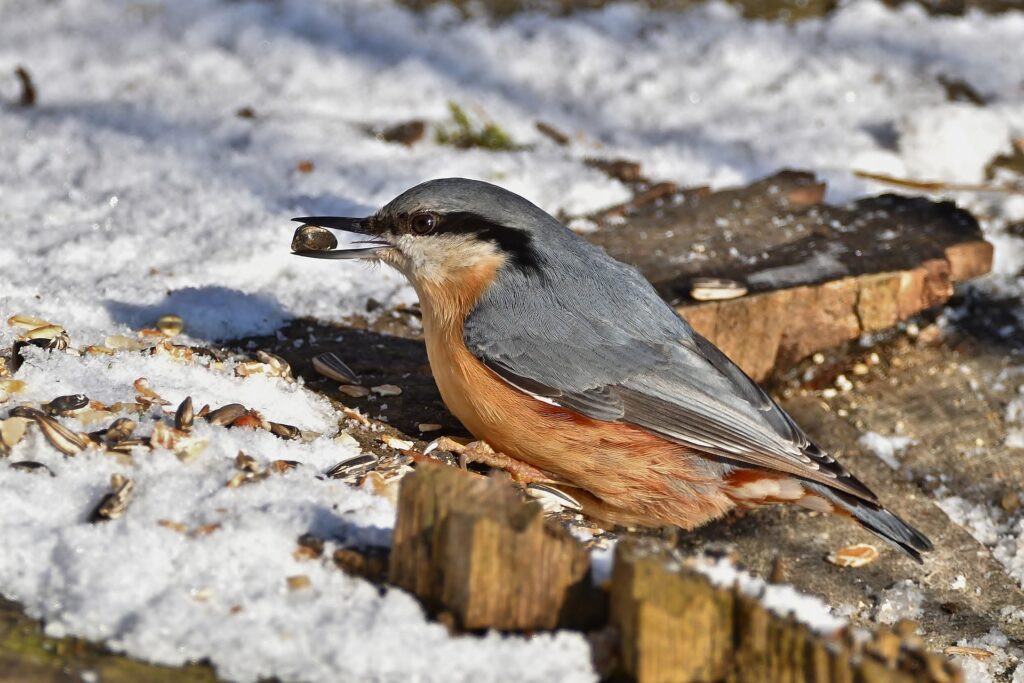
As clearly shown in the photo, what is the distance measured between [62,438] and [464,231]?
1463 mm

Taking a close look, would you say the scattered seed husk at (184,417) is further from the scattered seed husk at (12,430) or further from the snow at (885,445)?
the snow at (885,445)

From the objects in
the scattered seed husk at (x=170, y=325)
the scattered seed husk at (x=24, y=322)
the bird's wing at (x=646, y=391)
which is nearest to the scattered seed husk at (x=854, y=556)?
the bird's wing at (x=646, y=391)

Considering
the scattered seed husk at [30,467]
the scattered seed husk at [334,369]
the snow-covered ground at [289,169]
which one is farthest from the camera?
the scattered seed husk at [334,369]

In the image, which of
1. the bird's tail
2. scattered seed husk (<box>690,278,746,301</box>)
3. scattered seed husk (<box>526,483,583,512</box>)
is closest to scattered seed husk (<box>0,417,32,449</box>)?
scattered seed husk (<box>526,483,583,512</box>)

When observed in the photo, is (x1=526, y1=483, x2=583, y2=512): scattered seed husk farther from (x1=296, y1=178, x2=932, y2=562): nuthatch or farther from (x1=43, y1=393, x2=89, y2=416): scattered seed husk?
(x1=43, y1=393, x2=89, y2=416): scattered seed husk

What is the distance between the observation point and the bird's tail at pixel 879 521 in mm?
3604

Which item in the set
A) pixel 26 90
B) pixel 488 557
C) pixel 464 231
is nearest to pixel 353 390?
pixel 464 231

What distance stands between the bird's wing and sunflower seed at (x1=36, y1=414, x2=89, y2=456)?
1.21m

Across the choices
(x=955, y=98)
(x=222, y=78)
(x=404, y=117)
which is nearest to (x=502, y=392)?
(x=404, y=117)

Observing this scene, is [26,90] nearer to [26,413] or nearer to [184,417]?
[26,413]

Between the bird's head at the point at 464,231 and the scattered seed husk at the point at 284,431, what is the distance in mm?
735

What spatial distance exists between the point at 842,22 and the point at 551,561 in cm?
556

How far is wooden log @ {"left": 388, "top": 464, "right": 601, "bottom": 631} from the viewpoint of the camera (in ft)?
7.62

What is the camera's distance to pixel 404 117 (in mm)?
6000
